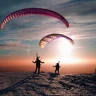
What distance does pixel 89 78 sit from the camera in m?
29.7

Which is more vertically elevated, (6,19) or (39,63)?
(6,19)

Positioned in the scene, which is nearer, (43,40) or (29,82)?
(29,82)

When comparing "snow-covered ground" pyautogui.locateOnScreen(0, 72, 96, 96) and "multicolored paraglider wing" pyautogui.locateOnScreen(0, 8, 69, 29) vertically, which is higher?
"multicolored paraglider wing" pyautogui.locateOnScreen(0, 8, 69, 29)

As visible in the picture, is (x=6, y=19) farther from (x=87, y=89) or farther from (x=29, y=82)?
(x=87, y=89)

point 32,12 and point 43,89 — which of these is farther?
point 32,12

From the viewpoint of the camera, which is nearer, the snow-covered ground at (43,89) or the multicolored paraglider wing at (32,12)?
the snow-covered ground at (43,89)

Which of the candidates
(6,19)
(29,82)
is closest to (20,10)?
(6,19)

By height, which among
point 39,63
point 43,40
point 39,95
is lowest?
point 39,95

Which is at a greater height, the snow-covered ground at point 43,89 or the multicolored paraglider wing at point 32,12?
the multicolored paraglider wing at point 32,12

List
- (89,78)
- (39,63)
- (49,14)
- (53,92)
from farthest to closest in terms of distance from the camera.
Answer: (39,63)
(89,78)
(49,14)
(53,92)

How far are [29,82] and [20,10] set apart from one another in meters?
7.70

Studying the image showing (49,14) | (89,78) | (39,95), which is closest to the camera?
(39,95)

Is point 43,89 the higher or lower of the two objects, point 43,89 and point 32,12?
the lower

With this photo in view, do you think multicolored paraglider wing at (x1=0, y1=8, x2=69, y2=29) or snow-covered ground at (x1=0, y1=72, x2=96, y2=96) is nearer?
snow-covered ground at (x1=0, y1=72, x2=96, y2=96)
